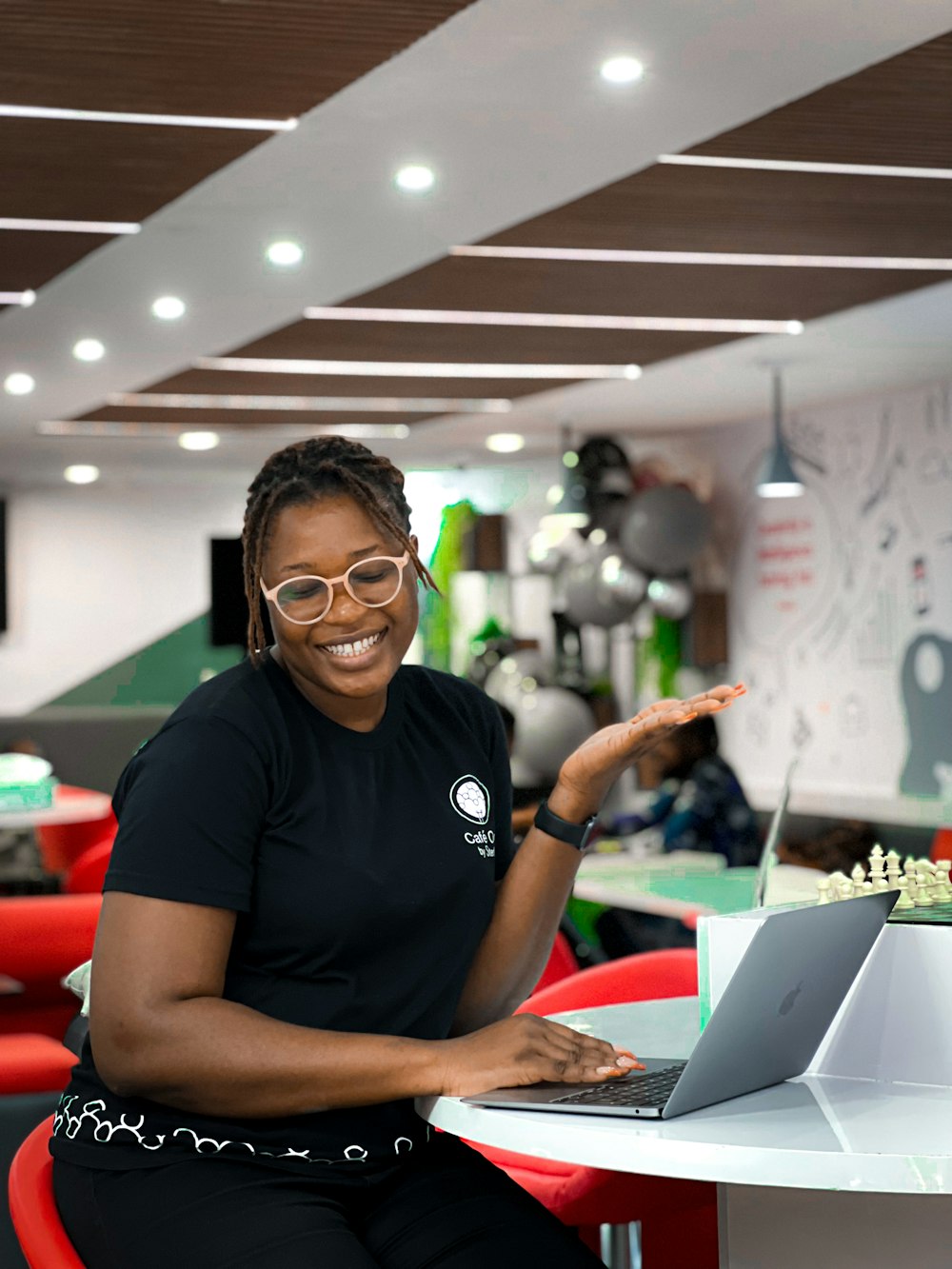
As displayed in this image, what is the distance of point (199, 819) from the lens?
4.97ft

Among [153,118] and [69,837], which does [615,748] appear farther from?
[69,837]

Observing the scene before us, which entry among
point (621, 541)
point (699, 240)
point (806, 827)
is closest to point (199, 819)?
point (699, 240)

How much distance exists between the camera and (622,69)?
3658 mm

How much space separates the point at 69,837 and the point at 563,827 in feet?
19.2

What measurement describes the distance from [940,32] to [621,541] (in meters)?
5.52

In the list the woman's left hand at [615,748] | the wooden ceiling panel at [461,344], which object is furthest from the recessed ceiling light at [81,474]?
the woman's left hand at [615,748]

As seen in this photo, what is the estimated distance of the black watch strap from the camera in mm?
1788

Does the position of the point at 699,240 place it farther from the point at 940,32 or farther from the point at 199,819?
the point at 199,819

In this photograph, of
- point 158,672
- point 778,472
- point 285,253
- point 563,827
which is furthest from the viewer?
point 158,672

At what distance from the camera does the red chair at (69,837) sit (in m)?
7.14

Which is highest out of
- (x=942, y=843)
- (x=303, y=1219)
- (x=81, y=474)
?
(x=81, y=474)

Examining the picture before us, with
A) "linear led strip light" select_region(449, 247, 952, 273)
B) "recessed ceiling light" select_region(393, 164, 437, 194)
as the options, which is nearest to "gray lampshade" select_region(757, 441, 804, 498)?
"linear led strip light" select_region(449, 247, 952, 273)

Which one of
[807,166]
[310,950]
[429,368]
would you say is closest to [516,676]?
[429,368]

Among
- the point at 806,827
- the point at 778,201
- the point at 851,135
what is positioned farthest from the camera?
the point at 806,827
